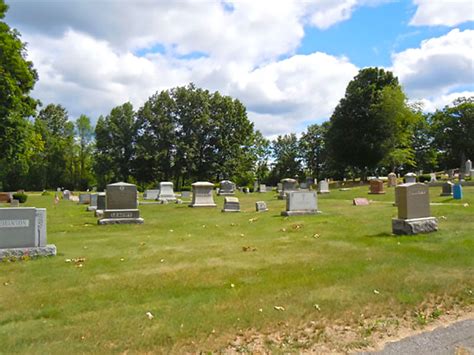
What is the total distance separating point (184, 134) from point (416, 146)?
4463cm

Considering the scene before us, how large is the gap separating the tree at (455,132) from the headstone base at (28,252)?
239 ft

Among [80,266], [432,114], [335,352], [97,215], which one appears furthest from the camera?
[432,114]

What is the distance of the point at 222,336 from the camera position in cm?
398

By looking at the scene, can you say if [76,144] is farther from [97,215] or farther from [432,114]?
[432,114]

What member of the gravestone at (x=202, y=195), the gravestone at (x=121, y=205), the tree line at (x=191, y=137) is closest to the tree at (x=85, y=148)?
the tree line at (x=191, y=137)

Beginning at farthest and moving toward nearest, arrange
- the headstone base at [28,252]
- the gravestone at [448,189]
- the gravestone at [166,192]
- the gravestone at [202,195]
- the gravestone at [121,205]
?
the gravestone at [166,192], the gravestone at [202,195], the gravestone at [448,189], the gravestone at [121,205], the headstone base at [28,252]

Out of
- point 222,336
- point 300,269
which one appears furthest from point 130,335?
point 300,269

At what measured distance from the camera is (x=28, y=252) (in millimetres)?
7629

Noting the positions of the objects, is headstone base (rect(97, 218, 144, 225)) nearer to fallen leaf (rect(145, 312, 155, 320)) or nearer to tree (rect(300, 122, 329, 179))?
fallen leaf (rect(145, 312, 155, 320))

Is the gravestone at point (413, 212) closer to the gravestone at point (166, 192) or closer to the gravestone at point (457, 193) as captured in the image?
the gravestone at point (457, 193)

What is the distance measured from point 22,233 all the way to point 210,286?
14.1ft

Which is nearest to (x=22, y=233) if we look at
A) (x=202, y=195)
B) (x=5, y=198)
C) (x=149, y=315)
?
(x=149, y=315)

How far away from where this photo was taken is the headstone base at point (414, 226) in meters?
9.28

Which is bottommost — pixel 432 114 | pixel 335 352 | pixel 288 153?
pixel 335 352
